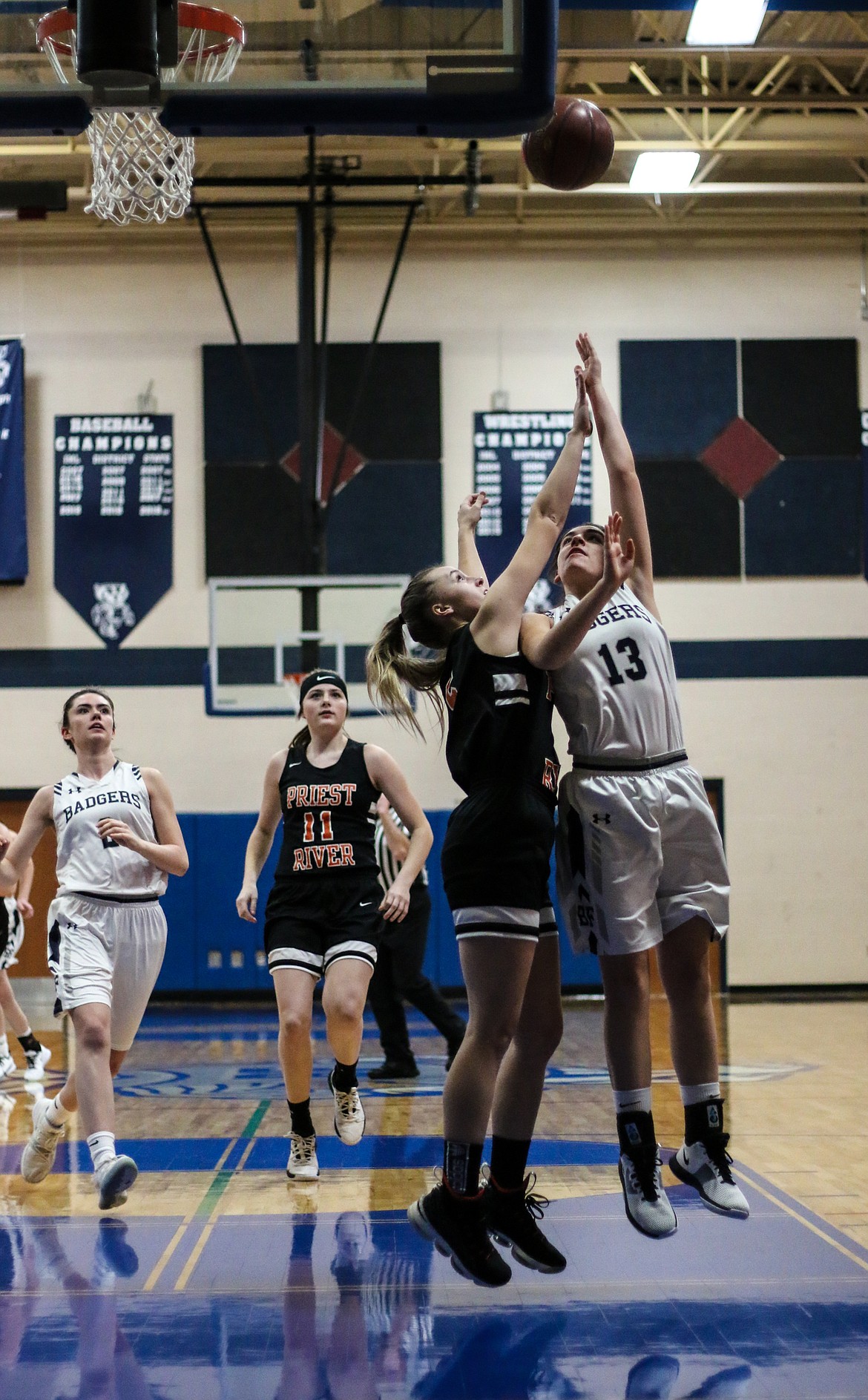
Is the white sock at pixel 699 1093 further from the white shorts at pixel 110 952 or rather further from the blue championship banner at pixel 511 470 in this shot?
the blue championship banner at pixel 511 470

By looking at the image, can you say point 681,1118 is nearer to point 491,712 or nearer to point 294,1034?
point 294,1034

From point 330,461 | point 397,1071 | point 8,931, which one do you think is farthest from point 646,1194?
point 330,461

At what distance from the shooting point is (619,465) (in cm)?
412

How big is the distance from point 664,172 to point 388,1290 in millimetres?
11123

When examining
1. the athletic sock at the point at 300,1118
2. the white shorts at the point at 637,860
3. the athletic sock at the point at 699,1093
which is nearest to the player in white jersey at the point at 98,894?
the athletic sock at the point at 300,1118

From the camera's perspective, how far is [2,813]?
13.7 metres

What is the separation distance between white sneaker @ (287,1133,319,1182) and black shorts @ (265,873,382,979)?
665 millimetres

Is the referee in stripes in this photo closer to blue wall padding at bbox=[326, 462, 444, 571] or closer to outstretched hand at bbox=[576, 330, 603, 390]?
outstretched hand at bbox=[576, 330, 603, 390]

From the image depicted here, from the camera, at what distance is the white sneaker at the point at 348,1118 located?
5598mm

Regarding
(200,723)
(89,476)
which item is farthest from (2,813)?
(89,476)

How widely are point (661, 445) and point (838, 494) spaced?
1.84 m

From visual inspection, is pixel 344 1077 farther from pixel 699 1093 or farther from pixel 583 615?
pixel 583 615

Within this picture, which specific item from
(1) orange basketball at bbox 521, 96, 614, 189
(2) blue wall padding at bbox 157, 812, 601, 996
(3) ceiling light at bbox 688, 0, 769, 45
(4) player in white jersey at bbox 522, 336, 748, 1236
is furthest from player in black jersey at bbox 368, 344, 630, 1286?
(2) blue wall padding at bbox 157, 812, 601, 996

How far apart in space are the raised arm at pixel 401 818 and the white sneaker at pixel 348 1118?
28.9 inches
